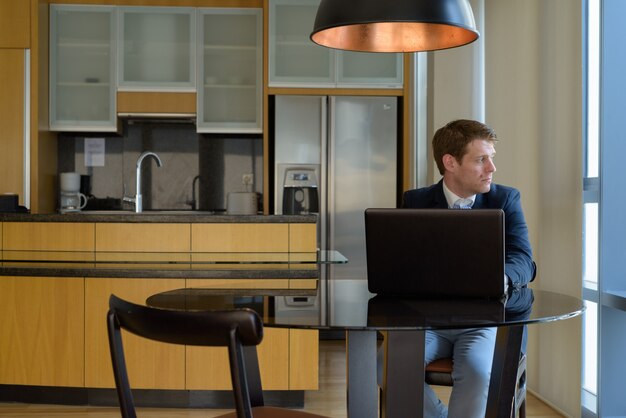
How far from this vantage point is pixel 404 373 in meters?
1.61

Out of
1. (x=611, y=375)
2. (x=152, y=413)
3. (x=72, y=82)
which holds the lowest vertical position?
(x=152, y=413)

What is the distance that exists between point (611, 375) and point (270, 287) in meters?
1.63

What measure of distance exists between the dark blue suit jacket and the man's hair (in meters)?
0.12

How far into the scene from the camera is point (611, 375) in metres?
2.99

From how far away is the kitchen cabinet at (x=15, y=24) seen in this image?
5336 millimetres

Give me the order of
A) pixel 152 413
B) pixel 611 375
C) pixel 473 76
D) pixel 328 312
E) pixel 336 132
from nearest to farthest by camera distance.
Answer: pixel 328 312, pixel 611 375, pixel 152 413, pixel 473 76, pixel 336 132

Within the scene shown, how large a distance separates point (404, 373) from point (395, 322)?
200 millimetres

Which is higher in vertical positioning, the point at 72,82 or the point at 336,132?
the point at 72,82

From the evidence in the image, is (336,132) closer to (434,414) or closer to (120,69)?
(120,69)

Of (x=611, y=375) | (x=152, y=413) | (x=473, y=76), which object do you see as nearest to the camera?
(x=611, y=375)

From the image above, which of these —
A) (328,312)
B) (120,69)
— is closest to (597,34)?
(328,312)

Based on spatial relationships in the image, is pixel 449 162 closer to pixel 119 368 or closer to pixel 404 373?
pixel 404 373

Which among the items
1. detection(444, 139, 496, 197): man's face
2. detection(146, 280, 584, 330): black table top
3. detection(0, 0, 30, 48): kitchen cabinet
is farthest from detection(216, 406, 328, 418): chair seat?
detection(0, 0, 30, 48): kitchen cabinet

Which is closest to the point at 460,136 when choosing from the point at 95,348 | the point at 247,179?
the point at 95,348
